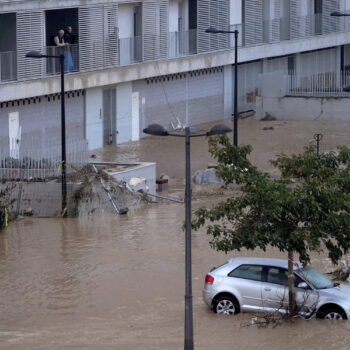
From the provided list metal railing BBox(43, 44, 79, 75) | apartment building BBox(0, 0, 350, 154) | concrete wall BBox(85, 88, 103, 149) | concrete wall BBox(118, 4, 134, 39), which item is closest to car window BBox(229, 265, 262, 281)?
apartment building BBox(0, 0, 350, 154)

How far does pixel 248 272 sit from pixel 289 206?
169 cm

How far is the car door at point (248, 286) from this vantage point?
2147 cm

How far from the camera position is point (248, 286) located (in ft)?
70.5

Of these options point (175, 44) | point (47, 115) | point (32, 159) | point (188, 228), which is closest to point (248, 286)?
point (188, 228)

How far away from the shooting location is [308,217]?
20859 millimetres

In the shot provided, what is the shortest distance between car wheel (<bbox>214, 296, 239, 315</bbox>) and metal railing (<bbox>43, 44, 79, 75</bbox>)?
21691 mm

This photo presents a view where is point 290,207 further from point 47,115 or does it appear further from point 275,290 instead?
point 47,115

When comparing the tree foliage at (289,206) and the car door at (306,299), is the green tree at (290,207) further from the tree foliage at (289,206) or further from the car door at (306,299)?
the car door at (306,299)

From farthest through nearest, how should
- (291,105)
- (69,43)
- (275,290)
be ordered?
(291,105)
(69,43)
(275,290)

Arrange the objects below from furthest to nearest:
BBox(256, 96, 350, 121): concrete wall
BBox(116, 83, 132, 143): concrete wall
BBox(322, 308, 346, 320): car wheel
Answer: BBox(256, 96, 350, 121): concrete wall → BBox(116, 83, 132, 143): concrete wall → BBox(322, 308, 346, 320): car wheel

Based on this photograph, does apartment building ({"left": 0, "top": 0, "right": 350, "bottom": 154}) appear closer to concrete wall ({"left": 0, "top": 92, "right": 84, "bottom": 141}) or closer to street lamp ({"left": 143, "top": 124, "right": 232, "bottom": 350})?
concrete wall ({"left": 0, "top": 92, "right": 84, "bottom": 141})

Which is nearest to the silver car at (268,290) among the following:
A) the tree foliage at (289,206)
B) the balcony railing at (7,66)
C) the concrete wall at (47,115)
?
the tree foliage at (289,206)

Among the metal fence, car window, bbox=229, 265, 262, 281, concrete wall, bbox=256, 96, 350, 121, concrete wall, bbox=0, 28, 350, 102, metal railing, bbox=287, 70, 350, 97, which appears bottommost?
car window, bbox=229, 265, 262, 281

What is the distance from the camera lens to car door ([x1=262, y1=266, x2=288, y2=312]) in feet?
70.1
